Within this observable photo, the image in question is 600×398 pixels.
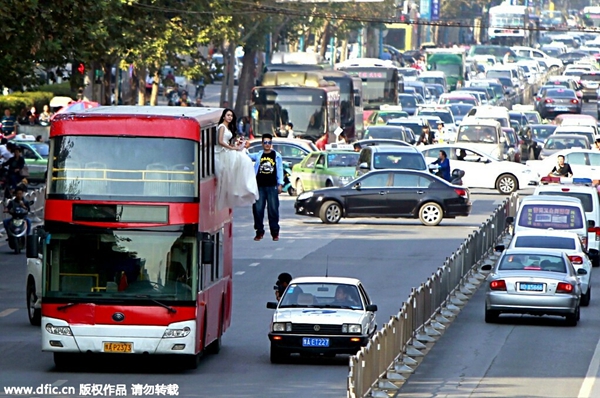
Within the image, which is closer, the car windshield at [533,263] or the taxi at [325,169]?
the car windshield at [533,263]

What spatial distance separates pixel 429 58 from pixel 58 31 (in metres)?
72.1

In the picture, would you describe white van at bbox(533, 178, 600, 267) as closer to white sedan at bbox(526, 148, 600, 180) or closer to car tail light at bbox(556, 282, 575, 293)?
car tail light at bbox(556, 282, 575, 293)

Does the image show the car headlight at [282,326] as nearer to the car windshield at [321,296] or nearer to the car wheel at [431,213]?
the car windshield at [321,296]

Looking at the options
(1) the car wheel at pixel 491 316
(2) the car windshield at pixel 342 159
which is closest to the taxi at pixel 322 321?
(1) the car wheel at pixel 491 316

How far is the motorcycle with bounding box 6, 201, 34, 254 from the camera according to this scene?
33.7m

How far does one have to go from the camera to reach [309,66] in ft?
226

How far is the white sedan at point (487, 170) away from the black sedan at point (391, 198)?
27.7 feet

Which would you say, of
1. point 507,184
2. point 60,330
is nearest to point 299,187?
point 507,184

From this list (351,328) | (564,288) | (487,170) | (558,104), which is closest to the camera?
(351,328)

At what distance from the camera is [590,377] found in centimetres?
2122

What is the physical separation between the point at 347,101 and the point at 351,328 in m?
44.0

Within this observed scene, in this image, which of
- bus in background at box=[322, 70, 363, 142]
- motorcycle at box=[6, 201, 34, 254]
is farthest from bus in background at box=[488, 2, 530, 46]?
motorcycle at box=[6, 201, 34, 254]

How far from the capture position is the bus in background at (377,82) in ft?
245

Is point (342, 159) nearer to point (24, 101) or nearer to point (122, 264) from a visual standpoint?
point (24, 101)
